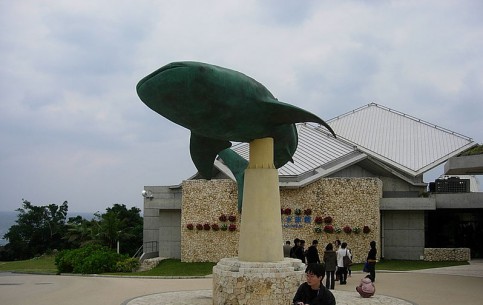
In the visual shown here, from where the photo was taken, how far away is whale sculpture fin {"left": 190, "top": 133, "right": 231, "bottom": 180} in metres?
12.8

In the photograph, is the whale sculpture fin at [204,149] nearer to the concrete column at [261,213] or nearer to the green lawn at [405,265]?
the concrete column at [261,213]

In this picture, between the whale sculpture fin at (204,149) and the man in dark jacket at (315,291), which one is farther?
the whale sculpture fin at (204,149)

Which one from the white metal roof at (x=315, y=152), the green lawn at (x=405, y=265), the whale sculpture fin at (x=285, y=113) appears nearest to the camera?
the whale sculpture fin at (x=285, y=113)

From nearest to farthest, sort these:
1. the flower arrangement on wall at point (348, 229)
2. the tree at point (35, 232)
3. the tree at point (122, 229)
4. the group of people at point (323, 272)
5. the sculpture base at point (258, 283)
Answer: the group of people at point (323, 272)
the sculpture base at point (258, 283)
the flower arrangement on wall at point (348, 229)
the tree at point (122, 229)
the tree at point (35, 232)

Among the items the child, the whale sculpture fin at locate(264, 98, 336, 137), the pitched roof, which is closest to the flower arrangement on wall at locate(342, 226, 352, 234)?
the pitched roof

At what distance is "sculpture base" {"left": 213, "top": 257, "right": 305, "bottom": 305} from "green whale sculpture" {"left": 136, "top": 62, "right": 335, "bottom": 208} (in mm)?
2737

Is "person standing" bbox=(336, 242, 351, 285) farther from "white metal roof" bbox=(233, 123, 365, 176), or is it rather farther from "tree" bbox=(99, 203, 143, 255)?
"tree" bbox=(99, 203, 143, 255)

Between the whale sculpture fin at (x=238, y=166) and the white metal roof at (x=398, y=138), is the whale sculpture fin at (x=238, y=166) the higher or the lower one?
the lower one

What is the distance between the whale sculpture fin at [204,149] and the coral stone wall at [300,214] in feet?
40.0

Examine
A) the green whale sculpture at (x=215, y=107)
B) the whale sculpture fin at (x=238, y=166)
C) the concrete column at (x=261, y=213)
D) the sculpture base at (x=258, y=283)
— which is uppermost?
the green whale sculpture at (x=215, y=107)

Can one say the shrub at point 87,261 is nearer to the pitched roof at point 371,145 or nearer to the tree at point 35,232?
the pitched roof at point 371,145

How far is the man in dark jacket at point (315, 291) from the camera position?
573 centimetres

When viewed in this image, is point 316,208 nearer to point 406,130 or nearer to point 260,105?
point 406,130

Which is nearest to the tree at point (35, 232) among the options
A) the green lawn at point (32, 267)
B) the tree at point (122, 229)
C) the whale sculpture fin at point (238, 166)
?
the tree at point (122, 229)
